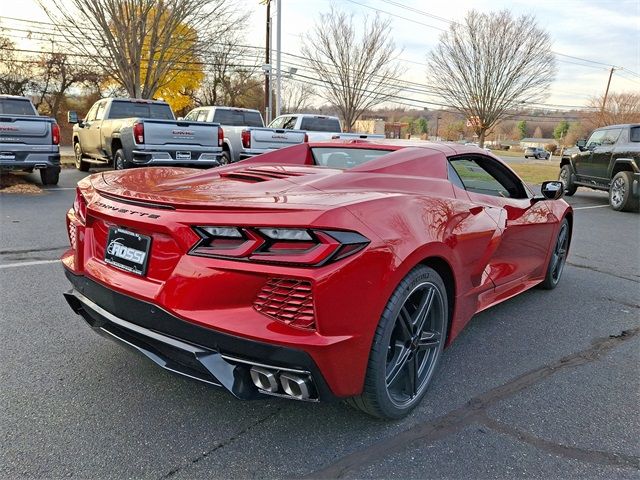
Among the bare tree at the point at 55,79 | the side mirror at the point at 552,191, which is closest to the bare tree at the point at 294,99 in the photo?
the bare tree at the point at 55,79

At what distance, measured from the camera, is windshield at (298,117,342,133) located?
46.0 feet

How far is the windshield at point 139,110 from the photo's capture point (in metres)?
12.1

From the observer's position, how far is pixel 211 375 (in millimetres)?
1971

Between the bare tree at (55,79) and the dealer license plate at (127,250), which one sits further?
the bare tree at (55,79)

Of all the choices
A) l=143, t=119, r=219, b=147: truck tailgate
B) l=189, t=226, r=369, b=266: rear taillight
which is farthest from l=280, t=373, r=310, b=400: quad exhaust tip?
l=143, t=119, r=219, b=147: truck tailgate

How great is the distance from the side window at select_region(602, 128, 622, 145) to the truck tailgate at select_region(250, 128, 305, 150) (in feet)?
24.9

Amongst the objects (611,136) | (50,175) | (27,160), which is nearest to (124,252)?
(27,160)

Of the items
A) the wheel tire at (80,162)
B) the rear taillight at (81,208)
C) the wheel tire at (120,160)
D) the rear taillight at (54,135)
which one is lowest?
the wheel tire at (80,162)

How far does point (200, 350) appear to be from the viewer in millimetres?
1974

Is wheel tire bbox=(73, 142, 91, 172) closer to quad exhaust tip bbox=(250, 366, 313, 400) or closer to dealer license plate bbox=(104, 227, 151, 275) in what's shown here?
dealer license plate bbox=(104, 227, 151, 275)

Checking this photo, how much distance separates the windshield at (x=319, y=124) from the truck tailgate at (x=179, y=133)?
381cm

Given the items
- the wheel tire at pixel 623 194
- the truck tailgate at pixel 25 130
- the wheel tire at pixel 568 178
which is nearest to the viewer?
the truck tailgate at pixel 25 130

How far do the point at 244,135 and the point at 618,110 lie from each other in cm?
4092

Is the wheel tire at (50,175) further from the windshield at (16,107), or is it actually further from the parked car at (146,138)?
the windshield at (16,107)
